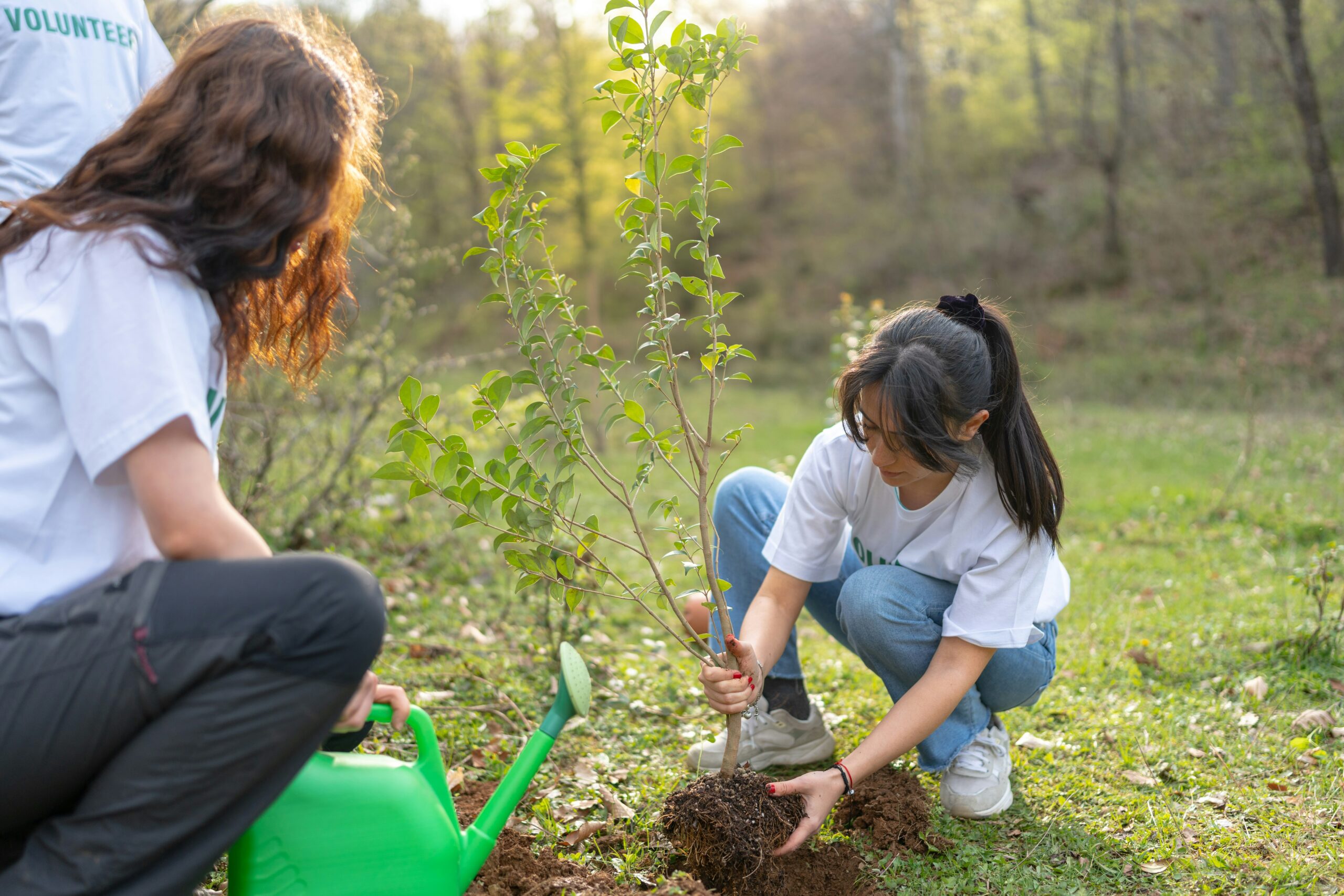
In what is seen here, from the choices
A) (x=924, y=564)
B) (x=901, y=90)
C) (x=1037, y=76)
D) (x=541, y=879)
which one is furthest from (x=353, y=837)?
(x=1037, y=76)

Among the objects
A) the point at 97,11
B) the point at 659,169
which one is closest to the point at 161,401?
the point at 659,169

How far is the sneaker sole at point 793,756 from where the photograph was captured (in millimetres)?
2568

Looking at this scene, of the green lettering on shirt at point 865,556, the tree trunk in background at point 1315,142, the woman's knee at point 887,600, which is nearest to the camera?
the woman's knee at point 887,600

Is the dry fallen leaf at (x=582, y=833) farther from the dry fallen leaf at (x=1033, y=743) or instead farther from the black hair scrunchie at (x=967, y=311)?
the black hair scrunchie at (x=967, y=311)

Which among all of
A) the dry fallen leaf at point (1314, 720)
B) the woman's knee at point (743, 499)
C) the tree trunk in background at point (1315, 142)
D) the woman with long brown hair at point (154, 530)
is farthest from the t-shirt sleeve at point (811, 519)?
the tree trunk in background at point (1315, 142)

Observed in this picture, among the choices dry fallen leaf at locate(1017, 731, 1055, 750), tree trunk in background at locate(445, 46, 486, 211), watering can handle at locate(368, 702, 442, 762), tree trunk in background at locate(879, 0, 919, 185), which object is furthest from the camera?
tree trunk in background at locate(445, 46, 486, 211)

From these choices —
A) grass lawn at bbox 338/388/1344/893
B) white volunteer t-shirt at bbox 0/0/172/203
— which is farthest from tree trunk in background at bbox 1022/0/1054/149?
white volunteer t-shirt at bbox 0/0/172/203

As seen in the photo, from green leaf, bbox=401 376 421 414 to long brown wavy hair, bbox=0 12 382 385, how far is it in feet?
0.92

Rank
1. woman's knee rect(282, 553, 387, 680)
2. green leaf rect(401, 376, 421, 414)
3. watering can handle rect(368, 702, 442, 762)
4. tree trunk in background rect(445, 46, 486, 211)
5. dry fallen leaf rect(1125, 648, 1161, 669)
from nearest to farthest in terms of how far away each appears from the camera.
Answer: woman's knee rect(282, 553, 387, 680)
watering can handle rect(368, 702, 442, 762)
green leaf rect(401, 376, 421, 414)
dry fallen leaf rect(1125, 648, 1161, 669)
tree trunk in background rect(445, 46, 486, 211)

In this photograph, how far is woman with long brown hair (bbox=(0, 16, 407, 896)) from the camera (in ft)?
4.23

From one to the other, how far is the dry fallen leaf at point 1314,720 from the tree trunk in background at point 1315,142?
40.2 feet

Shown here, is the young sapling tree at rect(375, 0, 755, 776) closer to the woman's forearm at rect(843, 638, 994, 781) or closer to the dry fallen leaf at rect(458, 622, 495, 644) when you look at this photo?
the woman's forearm at rect(843, 638, 994, 781)

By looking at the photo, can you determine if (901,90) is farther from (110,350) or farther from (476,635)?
(110,350)

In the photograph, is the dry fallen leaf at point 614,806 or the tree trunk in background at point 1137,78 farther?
the tree trunk in background at point 1137,78
